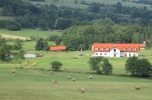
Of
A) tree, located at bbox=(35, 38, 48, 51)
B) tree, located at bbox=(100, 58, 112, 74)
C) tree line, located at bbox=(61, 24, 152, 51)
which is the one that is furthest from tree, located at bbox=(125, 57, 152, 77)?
tree line, located at bbox=(61, 24, 152, 51)

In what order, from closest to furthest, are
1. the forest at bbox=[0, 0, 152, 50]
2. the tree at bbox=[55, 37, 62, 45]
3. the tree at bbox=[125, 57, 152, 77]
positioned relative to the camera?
the tree at bbox=[125, 57, 152, 77] → the tree at bbox=[55, 37, 62, 45] → the forest at bbox=[0, 0, 152, 50]

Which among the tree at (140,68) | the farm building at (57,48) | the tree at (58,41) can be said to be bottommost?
the tree at (140,68)

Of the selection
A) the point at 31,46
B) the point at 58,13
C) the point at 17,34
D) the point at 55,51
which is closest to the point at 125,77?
the point at 55,51

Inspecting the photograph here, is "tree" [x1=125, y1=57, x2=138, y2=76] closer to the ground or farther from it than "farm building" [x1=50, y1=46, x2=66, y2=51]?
closer to the ground

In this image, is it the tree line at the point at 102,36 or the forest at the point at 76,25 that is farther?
the forest at the point at 76,25

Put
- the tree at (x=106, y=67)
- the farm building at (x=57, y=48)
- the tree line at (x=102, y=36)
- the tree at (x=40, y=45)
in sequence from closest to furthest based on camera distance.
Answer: the tree at (x=106, y=67), the farm building at (x=57, y=48), the tree at (x=40, y=45), the tree line at (x=102, y=36)

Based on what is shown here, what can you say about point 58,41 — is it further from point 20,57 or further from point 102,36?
point 20,57

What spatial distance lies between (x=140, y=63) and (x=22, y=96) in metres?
27.1

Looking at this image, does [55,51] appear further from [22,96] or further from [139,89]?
[22,96]

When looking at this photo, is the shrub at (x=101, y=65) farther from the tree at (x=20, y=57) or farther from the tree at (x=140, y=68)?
the tree at (x=20, y=57)

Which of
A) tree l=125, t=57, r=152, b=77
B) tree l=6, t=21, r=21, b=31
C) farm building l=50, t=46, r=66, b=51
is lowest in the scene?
tree l=125, t=57, r=152, b=77

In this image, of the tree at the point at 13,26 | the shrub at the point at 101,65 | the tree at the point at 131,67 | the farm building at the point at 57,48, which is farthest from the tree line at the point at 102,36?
the tree at the point at 131,67

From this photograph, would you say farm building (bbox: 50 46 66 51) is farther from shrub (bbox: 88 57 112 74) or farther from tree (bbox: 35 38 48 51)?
shrub (bbox: 88 57 112 74)

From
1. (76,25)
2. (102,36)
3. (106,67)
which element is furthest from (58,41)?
(106,67)
